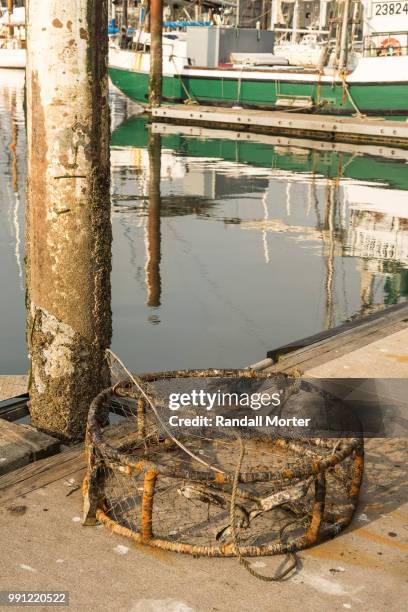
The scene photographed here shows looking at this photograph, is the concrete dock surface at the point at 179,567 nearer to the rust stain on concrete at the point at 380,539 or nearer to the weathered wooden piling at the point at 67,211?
the rust stain on concrete at the point at 380,539

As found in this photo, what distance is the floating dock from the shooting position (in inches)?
1059

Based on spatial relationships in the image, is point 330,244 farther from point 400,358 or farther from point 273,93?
point 273,93

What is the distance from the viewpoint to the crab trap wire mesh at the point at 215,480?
3654 millimetres

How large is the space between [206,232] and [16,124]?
18236 millimetres

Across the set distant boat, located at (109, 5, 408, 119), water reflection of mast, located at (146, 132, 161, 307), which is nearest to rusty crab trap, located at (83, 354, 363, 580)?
water reflection of mast, located at (146, 132, 161, 307)

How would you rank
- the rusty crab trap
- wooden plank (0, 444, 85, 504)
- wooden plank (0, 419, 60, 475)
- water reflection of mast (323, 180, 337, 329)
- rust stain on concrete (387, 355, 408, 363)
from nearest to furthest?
the rusty crab trap → wooden plank (0, 444, 85, 504) → wooden plank (0, 419, 60, 475) → rust stain on concrete (387, 355, 408, 363) → water reflection of mast (323, 180, 337, 329)

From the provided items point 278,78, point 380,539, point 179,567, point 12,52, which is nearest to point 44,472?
point 179,567

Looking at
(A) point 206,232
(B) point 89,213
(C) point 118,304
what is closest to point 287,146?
(A) point 206,232

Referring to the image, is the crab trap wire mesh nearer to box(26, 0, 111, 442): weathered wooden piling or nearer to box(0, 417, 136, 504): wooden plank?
box(0, 417, 136, 504): wooden plank

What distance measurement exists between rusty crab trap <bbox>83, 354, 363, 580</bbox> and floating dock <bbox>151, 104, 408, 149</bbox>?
2293cm

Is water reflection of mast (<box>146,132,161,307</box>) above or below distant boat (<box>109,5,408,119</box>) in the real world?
below

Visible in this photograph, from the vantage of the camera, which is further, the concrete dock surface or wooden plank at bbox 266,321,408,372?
wooden plank at bbox 266,321,408,372

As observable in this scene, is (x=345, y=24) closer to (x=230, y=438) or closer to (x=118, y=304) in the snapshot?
(x=118, y=304)

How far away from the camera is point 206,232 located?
13.7 meters
